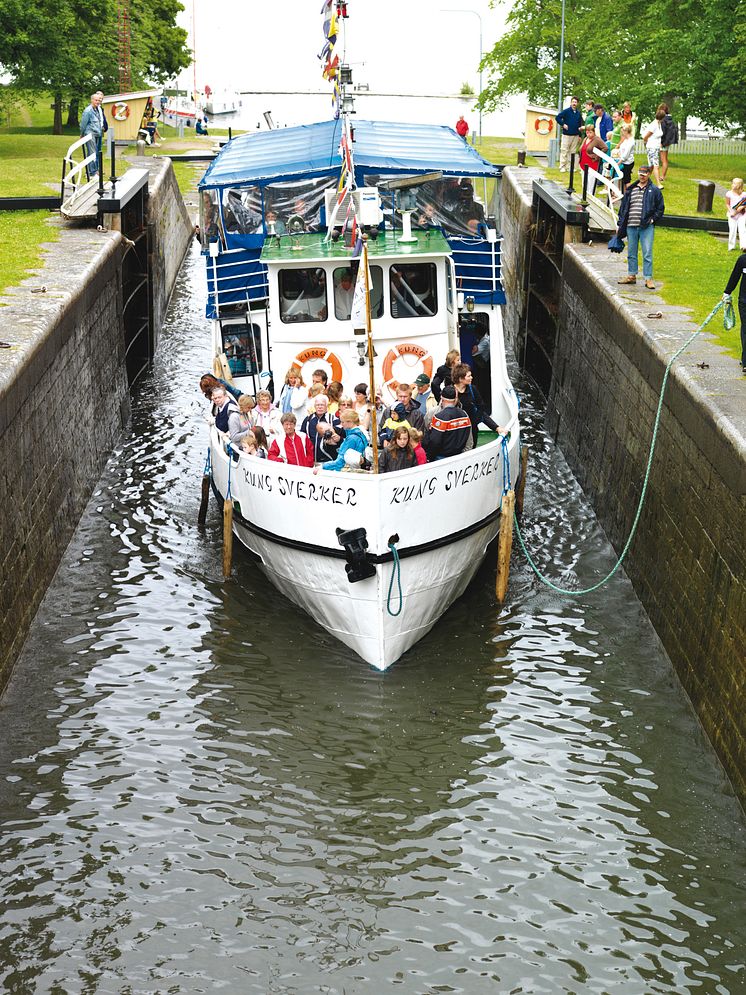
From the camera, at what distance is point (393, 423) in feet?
46.1

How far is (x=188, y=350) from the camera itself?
27.2 metres

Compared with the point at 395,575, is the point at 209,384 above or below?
above

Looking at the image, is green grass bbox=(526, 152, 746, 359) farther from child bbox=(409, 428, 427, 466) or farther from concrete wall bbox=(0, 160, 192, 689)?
concrete wall bbox=(0, 160, 192, 689)

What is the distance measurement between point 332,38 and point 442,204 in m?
3.22

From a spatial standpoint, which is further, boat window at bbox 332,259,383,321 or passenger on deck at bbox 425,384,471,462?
boat window at bbox 332,259,383,321

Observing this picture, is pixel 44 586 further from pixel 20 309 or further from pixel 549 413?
pixel 549 413

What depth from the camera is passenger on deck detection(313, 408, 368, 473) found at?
13320 millimetres

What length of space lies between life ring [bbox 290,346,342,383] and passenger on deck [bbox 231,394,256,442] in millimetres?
1220

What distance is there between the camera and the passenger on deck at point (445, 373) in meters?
15.5

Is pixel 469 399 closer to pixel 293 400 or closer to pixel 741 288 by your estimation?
pixel 293 400

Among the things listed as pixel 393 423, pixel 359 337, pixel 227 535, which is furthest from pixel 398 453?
pixel 359 337

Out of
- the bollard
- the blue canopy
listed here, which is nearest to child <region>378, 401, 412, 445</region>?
the blue canopy

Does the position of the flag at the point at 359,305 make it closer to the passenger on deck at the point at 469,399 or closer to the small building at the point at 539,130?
the passenger on deck at the point at 469,399

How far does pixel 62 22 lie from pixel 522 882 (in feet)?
123
